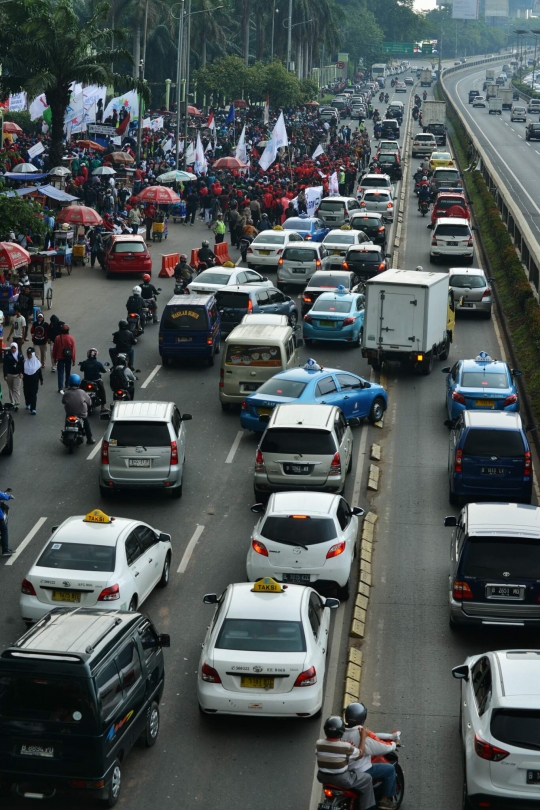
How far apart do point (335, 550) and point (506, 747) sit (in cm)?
621

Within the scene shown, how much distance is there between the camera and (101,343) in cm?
3278

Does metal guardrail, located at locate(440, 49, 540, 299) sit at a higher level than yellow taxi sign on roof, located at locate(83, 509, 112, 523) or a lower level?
higher

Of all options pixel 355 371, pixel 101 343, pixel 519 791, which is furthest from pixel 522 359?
pixel 519 791

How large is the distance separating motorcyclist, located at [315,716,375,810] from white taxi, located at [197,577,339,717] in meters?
2.29

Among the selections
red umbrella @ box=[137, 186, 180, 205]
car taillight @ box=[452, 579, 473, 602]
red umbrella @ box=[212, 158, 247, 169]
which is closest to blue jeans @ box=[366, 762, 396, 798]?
car taillight @ box=[452, 579, 473, 602]

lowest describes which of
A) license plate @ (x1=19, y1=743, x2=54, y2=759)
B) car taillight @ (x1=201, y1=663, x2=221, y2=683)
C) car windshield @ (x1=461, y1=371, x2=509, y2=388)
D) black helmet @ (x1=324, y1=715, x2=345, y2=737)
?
car taillight @ (x1=201, y1=663, x2=221, y2=683)

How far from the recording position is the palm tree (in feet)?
146

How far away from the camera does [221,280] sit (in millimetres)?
35625

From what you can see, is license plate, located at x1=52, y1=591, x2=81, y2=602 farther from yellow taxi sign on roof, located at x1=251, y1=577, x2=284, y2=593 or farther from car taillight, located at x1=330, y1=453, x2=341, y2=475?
car taillight, located at x1=330, y1=453, x2=341, y2=475

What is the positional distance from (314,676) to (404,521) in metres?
7.70

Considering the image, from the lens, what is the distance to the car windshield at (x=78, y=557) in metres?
16.4

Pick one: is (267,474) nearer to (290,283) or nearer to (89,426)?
(89,426)

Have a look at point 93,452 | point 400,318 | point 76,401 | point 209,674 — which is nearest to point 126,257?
point 400,318

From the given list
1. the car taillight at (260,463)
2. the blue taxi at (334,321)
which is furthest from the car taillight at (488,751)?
the blue taxi at (334,321)
